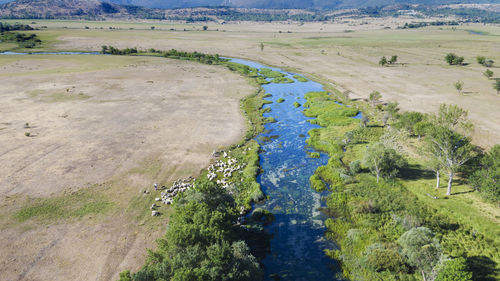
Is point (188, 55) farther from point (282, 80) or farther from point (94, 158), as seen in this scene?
point (94, 158)

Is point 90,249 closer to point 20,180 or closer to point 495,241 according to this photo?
point 20,180

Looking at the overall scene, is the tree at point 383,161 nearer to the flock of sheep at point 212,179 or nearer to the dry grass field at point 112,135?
the flock of sheep at point 212,179

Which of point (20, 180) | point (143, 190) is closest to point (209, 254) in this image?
point (143, 190)

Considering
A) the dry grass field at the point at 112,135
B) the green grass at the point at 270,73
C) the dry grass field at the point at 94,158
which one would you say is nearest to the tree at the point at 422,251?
the dry grass field at the point at 112,135

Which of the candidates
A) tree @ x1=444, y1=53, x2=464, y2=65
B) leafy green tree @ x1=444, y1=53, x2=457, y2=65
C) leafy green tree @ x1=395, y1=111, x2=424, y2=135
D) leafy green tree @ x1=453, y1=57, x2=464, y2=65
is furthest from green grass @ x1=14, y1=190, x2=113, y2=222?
leafy green tree @ x1=453, y1=57, x2=464, y2=65

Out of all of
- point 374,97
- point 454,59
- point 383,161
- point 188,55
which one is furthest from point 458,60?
point 188,55

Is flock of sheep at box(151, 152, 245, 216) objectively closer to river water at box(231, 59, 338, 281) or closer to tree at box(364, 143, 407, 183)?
river water at box(231, 59, 338, 281)
